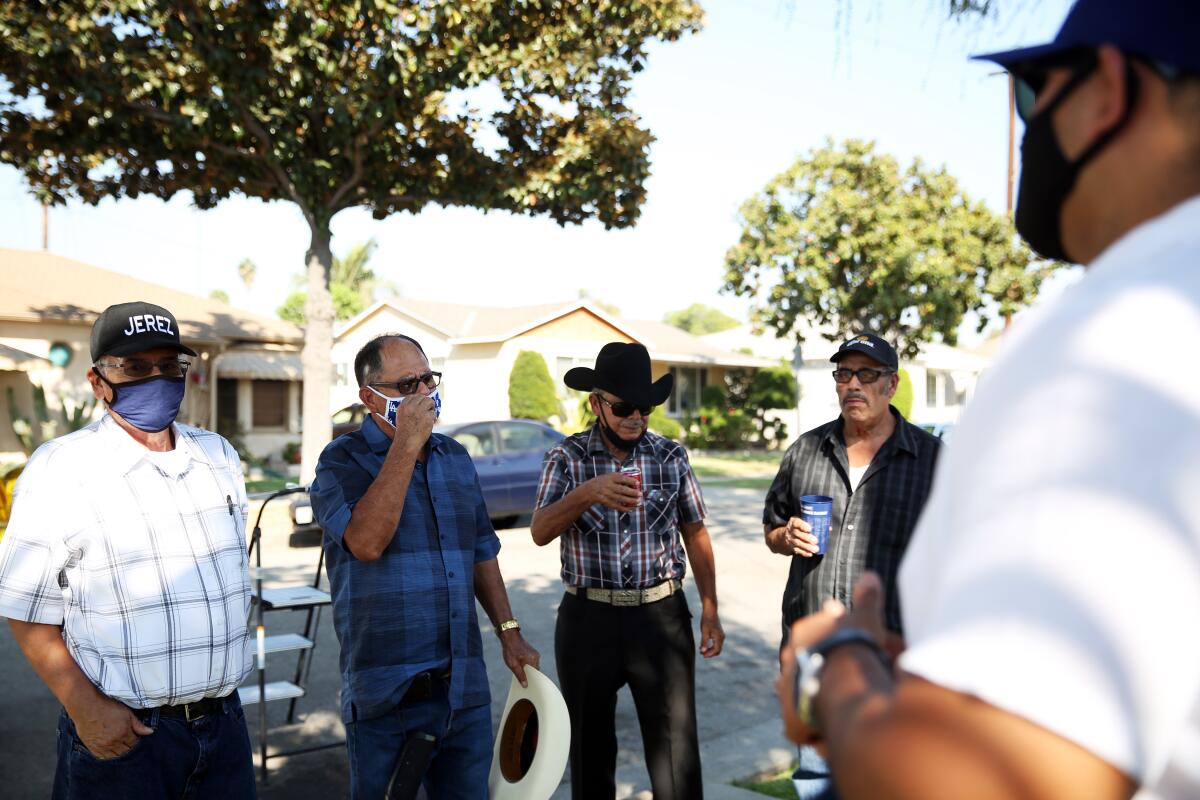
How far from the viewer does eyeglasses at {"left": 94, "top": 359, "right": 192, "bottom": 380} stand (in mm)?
3180

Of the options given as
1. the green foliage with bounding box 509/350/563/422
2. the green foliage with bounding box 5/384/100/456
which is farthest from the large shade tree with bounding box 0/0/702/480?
the green foliage with bounding box 509/350/563/422

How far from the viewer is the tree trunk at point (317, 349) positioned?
14.1 meters

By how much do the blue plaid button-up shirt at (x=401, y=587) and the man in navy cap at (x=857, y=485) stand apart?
1369 millimetres

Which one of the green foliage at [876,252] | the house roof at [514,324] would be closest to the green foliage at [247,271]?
the house roof at [514,324]

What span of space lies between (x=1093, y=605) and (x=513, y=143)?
1413 cm

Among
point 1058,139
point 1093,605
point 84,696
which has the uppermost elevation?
point 1058,139

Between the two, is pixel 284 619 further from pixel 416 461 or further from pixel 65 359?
pixel 65 359

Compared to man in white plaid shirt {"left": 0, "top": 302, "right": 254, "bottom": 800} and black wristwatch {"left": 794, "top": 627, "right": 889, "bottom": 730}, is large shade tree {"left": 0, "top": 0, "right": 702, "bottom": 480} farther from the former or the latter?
black wristwatch {"left": 794, "top": 627, "right": 889, "bottom": 730}

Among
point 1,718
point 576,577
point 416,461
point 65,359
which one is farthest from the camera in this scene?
point 65,359

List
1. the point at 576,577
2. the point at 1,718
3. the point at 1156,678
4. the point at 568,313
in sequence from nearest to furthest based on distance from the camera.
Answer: the point at 1156,678 → the point at 576,577 → the point at 1,718 → the point at 568,313

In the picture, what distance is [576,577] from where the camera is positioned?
424 cm

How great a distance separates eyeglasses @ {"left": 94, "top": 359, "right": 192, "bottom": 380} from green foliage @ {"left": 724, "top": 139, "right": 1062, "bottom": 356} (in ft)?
79.2

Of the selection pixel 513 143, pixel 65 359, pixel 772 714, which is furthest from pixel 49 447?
pixel 65 359

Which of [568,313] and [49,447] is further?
[568,313]
